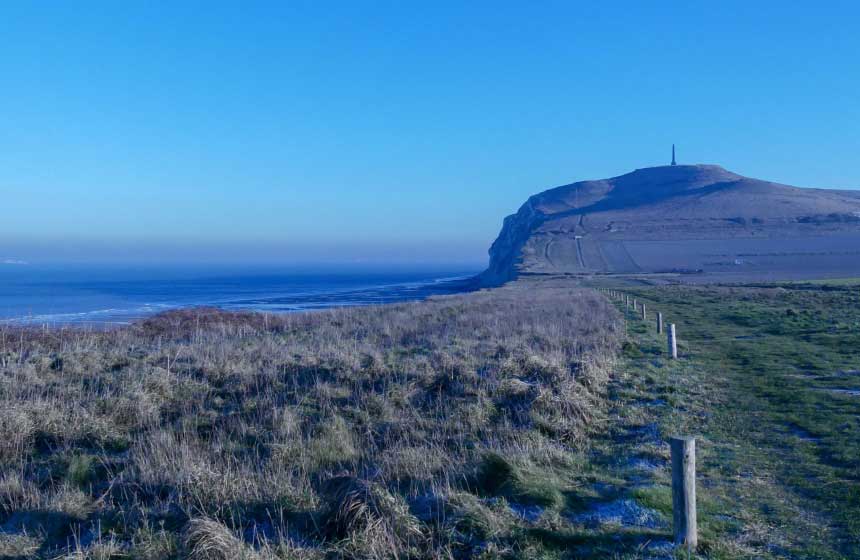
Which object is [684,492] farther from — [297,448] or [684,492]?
[297,448]

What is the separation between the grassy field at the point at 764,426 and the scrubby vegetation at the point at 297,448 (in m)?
1.17

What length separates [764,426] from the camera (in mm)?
9852

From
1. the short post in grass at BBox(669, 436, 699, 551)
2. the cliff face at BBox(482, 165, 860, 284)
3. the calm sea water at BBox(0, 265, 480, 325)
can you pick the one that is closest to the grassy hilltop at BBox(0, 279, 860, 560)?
the short post in grass at BBox(669, 436, 699, 551)

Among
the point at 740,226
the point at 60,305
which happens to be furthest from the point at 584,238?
the point at 60,305

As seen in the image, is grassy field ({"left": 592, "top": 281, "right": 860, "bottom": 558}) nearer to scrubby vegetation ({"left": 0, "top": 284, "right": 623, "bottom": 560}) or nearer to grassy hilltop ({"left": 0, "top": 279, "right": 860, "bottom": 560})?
grassy hilltop ({"left": 0, "top": 279, "right": 860, "bottom": 560})

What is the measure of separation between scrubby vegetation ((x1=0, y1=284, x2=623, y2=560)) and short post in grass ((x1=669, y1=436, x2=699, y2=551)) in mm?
906

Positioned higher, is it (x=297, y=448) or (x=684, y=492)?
(x=684, y=492)

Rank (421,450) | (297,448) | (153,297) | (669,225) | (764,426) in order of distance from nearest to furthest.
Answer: (421,450) < (297,448) < (764,426) < (153,297) < (669,225)

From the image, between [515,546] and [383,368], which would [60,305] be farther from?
[515,546]

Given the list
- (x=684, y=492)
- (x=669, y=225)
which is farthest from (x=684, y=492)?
(x=669, y=225)

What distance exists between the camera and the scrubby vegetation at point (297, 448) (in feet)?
18.8

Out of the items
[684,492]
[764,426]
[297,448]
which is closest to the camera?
[684,492]

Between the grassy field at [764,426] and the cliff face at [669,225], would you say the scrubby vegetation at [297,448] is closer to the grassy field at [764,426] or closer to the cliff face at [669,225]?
the grassy field at [764,426]

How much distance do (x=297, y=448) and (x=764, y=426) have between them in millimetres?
6542
